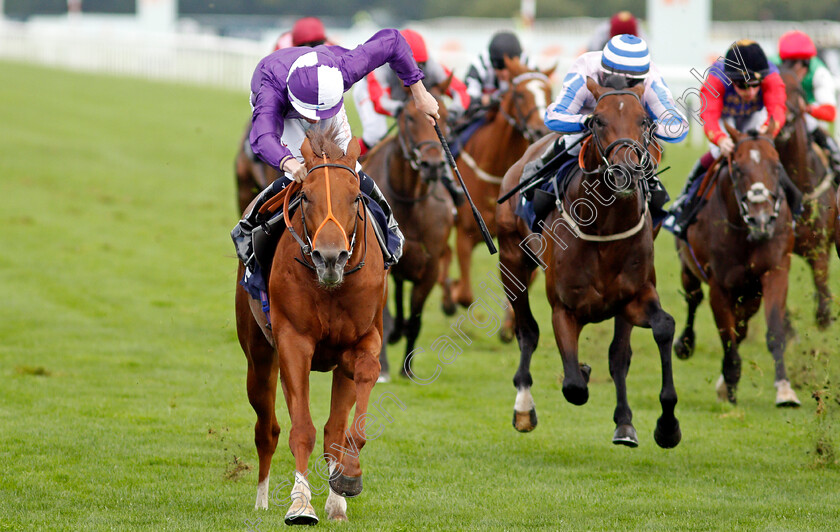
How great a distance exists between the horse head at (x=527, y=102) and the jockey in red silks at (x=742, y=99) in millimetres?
1817

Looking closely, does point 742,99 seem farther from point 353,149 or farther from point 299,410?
point 299,410

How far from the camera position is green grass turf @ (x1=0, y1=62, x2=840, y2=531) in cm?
579

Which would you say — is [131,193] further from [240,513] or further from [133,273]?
[240,513]

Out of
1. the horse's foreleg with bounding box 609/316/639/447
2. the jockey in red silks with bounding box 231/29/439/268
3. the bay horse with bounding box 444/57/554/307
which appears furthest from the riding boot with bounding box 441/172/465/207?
the jockey in red silks with bounding box 231/29/439/268

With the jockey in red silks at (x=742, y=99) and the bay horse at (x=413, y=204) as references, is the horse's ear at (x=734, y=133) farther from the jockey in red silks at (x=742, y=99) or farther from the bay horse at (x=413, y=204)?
the bay horse at (x=413, y=204)

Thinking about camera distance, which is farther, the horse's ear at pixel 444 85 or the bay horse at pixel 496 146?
the bay horse at pixel 496 146

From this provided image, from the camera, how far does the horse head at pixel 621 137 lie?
5641 millimetres

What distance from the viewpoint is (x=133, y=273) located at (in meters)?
13.7

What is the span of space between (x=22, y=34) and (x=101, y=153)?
60.1 ft

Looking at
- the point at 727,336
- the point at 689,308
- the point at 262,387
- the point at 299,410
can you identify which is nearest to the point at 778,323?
the point at 727,336

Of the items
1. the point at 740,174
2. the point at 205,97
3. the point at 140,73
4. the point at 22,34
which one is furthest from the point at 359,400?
the point at 22,34

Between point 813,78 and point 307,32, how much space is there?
14.1 ft

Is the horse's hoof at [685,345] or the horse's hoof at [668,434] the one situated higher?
the horse's hoof at [668,434]

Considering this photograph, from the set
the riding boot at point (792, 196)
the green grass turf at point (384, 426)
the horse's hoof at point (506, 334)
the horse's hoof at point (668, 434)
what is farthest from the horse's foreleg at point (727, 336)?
the horse's hoof at point (506, 334)
